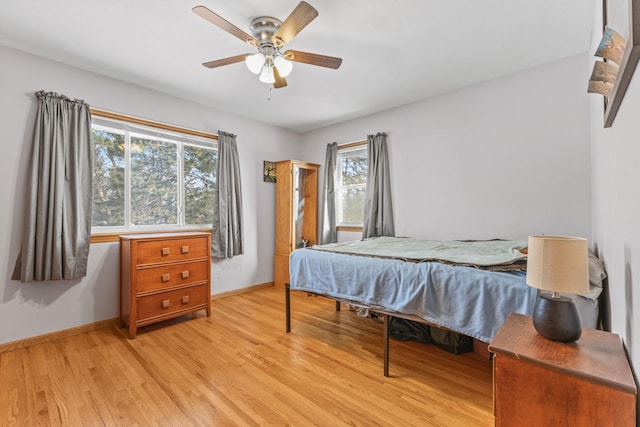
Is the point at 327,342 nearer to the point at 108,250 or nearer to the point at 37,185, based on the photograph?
the point at 108,250

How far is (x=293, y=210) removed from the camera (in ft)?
14.0

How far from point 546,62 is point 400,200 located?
1.94m

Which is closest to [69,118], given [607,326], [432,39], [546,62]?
[432,39]

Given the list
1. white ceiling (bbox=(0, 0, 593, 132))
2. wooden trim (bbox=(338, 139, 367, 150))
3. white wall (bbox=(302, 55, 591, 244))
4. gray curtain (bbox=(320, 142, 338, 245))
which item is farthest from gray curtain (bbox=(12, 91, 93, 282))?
white wall (bbox=(302, 55, 591, 244))

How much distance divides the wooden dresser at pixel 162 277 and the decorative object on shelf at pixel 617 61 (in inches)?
124

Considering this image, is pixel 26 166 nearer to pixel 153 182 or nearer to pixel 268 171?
pixel 153 182

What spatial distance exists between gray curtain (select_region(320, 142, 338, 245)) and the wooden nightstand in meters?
3.36

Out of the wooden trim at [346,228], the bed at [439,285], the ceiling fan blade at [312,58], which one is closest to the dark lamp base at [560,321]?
the bed at [439,285]

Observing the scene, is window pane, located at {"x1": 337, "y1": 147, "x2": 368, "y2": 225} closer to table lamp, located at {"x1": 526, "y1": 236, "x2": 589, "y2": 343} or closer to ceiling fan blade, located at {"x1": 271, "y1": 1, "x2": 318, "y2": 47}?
ceiling fan blade, located at {"x1": 271, "y1": 1, "x2": 318, "y2": 47}

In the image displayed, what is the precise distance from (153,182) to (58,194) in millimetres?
880

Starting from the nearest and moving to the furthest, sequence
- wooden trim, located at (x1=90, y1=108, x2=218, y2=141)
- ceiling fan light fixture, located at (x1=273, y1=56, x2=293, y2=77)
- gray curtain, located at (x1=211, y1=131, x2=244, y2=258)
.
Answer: ceiling fan light fixture, located at (x1=273, y1=56, x2=293, y2=77), wooden trim, located at (x1=90, y1=108, x2=218, y2=141), gray curtain, located at (x1=211, y1=131, x2=244, y2=258)

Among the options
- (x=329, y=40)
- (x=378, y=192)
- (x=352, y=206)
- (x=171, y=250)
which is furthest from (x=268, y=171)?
(x=329, y=40)

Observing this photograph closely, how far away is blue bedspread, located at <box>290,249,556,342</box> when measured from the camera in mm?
A: 1569

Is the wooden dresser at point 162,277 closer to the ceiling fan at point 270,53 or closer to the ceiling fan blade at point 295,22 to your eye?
the ceiling fan at point 270,53
